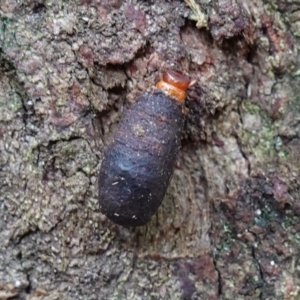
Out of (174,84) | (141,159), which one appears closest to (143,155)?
(141,159)

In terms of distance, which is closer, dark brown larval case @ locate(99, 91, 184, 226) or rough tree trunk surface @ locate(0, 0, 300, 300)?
dark brown larval case @ locate(99, 91, 184, 226)

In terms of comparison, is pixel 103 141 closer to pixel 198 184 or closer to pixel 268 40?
pixel 198 184

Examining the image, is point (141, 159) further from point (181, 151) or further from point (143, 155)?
point (181, 151)

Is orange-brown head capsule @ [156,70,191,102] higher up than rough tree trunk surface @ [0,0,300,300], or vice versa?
orange-brown head capsule @ [156,70,191,102]

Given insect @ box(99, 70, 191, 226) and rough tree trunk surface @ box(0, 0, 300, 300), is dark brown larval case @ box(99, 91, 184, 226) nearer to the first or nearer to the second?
insect @ box(99, 70, 191, 226)

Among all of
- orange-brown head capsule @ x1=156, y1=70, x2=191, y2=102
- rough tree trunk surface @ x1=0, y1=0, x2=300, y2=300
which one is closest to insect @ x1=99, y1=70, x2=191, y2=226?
orange-brown head capsule @ x1=156, y1=70, x2=191, y2=102

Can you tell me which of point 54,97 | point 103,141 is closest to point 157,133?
point 103,141

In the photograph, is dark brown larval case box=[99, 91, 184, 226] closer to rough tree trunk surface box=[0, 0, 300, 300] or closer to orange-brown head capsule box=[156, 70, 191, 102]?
orange-brown head capsule box=[156, 70, 191, 102]
